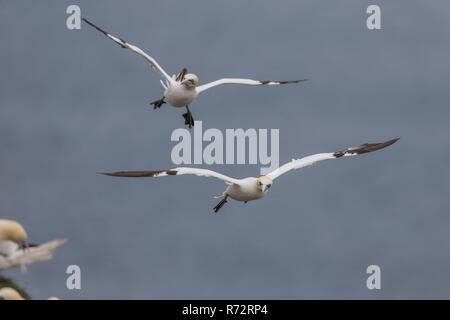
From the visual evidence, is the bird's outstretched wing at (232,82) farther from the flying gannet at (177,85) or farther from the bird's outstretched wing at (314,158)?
the bird's outstretched wing at (314,158)

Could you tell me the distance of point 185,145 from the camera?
2777cm

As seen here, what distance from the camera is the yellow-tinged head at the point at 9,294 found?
1291 cm

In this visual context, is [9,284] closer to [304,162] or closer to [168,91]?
[304,162]

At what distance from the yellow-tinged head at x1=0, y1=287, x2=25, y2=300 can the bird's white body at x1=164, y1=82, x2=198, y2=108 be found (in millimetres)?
14132

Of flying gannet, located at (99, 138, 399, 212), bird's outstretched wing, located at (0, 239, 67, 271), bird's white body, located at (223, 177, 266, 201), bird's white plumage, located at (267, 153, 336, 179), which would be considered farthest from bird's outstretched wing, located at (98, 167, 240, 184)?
bird's outstretched wing, located at (0, 239, 67, 271)

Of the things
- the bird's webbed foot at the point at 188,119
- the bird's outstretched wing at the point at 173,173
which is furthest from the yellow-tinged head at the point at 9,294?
the bird's webbed foot at the point at 188,119

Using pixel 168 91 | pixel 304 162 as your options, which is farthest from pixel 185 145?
pixel 304 162

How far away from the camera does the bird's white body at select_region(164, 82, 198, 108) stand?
88.7ft

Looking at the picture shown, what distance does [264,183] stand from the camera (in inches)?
894

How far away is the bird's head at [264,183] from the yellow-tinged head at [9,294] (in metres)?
9.99

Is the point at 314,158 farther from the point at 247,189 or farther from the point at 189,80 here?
the point at 189,80

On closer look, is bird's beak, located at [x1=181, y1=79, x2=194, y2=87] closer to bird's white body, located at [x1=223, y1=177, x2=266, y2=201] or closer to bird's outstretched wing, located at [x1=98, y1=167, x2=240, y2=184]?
bird's white body, located at [x1=223, y1=177, x2=266, y2=201]
